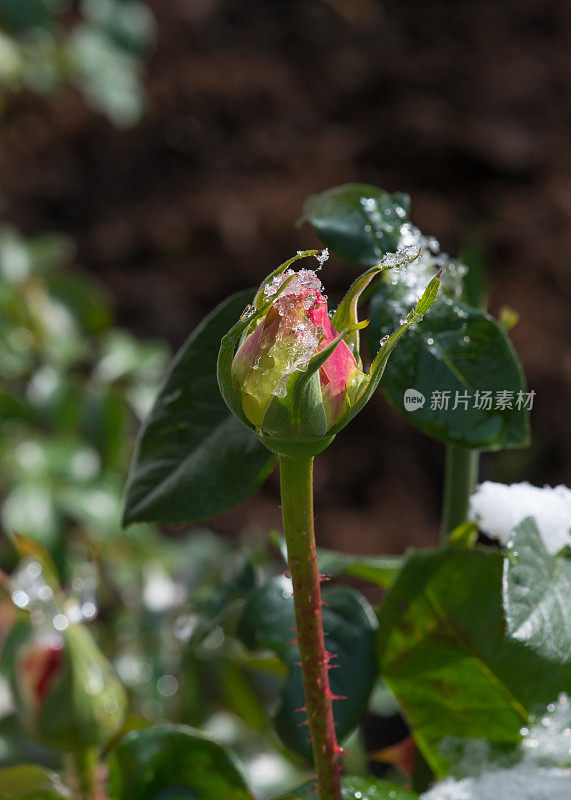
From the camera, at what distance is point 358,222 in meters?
0.26

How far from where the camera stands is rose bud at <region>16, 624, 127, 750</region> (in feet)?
1.04

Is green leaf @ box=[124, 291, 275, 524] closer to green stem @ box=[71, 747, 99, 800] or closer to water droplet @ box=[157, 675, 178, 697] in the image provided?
green stem @ box=[71, 747, 99, 800]

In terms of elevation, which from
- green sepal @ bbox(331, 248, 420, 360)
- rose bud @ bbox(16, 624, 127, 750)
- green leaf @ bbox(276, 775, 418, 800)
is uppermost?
green sepal @ bbox(331, 248, 420, 360)

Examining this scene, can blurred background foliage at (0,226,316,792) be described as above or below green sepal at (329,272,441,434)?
below

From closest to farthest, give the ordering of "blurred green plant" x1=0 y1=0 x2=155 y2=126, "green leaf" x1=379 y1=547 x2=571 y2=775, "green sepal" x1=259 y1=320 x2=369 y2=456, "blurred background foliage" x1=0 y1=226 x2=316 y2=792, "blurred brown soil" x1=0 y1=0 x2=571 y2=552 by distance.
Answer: "green sepal" x1=259 y1=320 x2=369 y2=456 → "green leaf" x1=379 y1=547 x2=571 y2=775 → "blurred background foliage" x1=0 y1=226 x2=316 y2=792 → "blurred green plant" x1=0 y1=0 x2=155 y2=126 → "blurred brown soil" x1=0 y1=0 x2=571 y2=552

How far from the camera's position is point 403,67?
179cm

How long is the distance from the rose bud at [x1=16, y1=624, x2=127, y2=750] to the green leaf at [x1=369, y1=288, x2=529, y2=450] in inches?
6.5

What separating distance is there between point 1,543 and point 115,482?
0.54 meters

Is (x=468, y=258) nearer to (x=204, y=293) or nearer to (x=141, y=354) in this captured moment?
(x=141, y=354)

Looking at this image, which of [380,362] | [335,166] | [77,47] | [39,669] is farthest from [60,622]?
[335,166]

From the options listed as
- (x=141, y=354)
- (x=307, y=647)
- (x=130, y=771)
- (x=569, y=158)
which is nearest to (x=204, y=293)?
(x=569, y=158)

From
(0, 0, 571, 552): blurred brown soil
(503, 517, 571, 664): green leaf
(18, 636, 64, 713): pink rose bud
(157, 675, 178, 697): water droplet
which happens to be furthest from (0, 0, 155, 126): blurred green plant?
(503, 517, 571, 664): green leaf

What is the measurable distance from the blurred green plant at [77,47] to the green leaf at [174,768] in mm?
835

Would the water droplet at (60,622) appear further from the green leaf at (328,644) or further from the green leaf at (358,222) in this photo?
the green leaf at (358,222)
